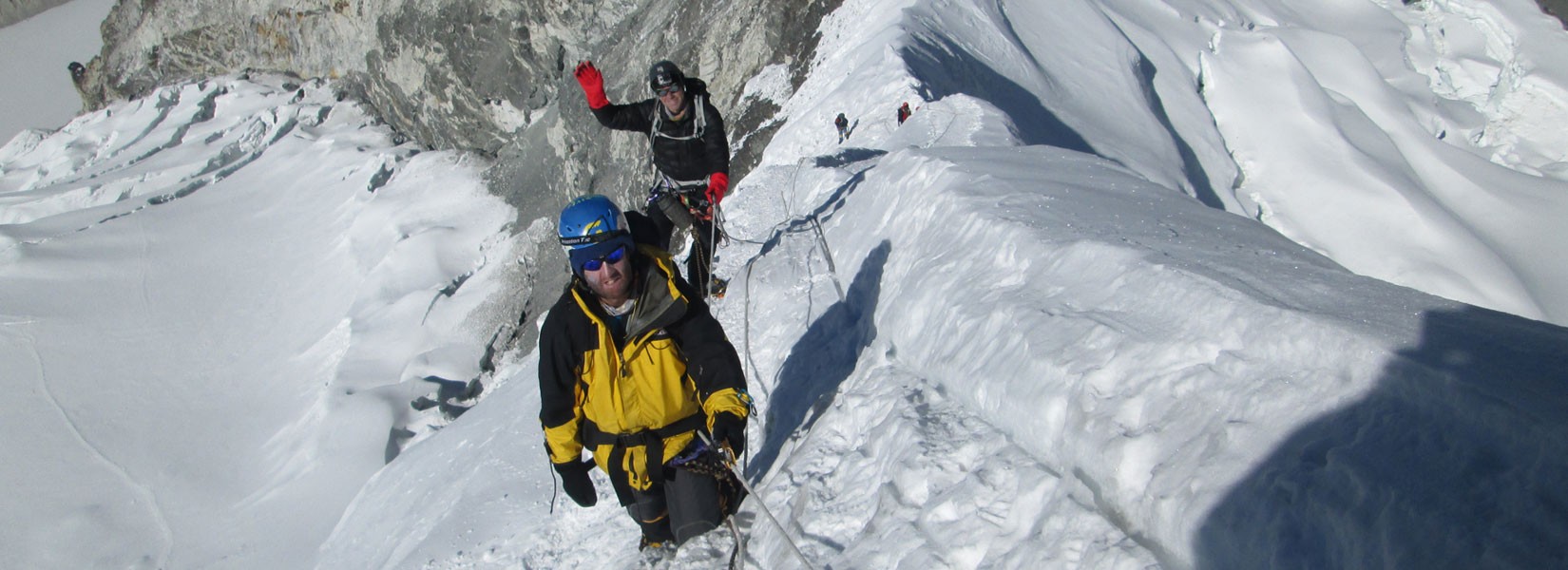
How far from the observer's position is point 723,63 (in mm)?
15664

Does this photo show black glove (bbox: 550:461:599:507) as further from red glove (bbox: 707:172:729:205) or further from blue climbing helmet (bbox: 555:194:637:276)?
red glove (bbox: 707:172:729:205)

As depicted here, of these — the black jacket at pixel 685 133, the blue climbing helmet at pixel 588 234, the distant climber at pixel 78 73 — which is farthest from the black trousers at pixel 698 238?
the distant climber at pixel 78 73

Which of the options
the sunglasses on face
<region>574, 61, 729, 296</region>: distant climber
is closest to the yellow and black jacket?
the sunglasses on face

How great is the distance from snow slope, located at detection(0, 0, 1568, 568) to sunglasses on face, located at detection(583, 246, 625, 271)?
1.08 m

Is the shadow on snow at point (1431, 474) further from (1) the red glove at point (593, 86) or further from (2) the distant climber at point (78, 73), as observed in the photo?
(2) the distant climber at point (78, 73)

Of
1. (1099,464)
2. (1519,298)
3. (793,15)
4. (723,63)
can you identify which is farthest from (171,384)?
(1519,298)

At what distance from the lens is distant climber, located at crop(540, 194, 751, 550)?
10.9ft

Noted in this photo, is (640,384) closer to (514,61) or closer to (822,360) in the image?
(822,360)

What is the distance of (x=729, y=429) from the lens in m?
3.33

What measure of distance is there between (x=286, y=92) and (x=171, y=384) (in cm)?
1398

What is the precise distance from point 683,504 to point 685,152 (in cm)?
385

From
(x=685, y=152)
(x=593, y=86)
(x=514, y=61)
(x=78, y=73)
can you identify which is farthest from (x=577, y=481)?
(x=78, y=73)

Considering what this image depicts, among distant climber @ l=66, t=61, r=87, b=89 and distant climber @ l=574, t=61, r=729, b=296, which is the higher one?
distant climber @ l=574, t=61, r=729, b=296

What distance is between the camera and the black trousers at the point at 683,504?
3.55 m
